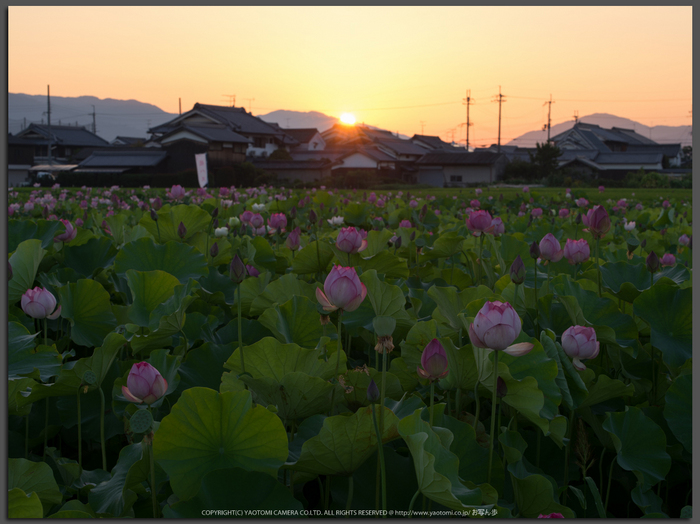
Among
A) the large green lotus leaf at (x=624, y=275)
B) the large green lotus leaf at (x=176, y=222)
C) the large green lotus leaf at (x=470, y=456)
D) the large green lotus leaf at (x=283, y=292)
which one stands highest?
the large green lotus leaf at (x=176, y=222)

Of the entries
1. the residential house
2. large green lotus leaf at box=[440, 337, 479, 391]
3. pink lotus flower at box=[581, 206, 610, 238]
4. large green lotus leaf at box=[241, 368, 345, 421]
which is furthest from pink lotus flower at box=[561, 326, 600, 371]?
the residential house

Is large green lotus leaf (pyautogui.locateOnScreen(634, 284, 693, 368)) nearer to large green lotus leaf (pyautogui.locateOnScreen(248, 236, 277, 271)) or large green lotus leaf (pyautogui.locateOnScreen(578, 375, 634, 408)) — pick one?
large green lotus leaf (pyautogui.locateOnScreen(578, 375, 634, 408))

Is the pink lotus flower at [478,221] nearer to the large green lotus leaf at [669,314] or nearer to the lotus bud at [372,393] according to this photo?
the large green lotus leaf at [669,314]

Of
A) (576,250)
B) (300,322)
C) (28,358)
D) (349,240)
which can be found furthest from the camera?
(576,250)

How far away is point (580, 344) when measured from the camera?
33.2 inches

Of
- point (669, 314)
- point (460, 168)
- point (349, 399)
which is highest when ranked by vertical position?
point (460, 168)

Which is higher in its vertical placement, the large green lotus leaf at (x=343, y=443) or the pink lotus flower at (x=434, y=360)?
the pink lotus flower at (x=434, y=360)

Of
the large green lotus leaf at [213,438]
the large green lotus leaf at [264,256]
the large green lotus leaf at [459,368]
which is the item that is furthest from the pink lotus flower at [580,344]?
the large green lotus leaf at [264,256]

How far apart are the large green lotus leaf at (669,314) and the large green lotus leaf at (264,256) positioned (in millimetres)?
1098

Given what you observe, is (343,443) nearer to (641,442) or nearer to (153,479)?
(153,479)

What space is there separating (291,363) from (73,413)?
49 centimetres

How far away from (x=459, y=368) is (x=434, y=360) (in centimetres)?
18

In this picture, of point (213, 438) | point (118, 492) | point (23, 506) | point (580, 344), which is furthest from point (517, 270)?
point (23, 506)

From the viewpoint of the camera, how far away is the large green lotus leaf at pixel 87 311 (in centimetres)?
119
